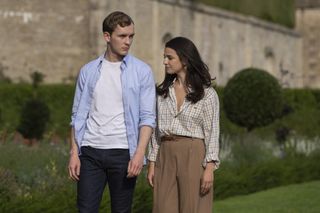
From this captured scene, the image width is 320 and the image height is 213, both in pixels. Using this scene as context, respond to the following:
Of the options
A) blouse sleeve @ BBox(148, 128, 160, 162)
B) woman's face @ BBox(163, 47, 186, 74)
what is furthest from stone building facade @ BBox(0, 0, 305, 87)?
woman's face @ BBox(163, 47, 186, 74)

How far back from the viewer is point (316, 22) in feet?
138

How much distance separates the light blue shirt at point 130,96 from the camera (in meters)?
6.45

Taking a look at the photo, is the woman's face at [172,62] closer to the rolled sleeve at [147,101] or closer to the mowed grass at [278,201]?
the rolled sleeve at [147,101]

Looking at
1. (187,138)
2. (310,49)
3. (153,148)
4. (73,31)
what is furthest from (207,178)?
(310,49)

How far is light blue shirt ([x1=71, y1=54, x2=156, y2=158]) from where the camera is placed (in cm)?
645

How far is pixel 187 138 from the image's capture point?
671 centimetres

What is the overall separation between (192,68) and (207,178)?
68 centimetres

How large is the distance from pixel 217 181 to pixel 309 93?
43.9 feet

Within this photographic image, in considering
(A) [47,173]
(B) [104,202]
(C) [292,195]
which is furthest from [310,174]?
(B) [104,202]

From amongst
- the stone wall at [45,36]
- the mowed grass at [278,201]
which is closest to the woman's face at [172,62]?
→ the mowed grass at [278,201]

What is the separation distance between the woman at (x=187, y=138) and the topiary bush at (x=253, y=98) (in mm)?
10835

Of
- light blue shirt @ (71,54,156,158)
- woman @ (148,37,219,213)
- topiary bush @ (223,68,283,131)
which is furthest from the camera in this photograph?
topiary bush @ (223,68,283,131)

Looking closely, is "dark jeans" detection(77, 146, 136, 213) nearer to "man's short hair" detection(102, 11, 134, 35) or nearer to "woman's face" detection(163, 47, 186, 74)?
"woman's face" detection(163, 47, 186, 74)

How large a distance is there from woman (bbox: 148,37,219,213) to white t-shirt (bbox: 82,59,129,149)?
37cm
